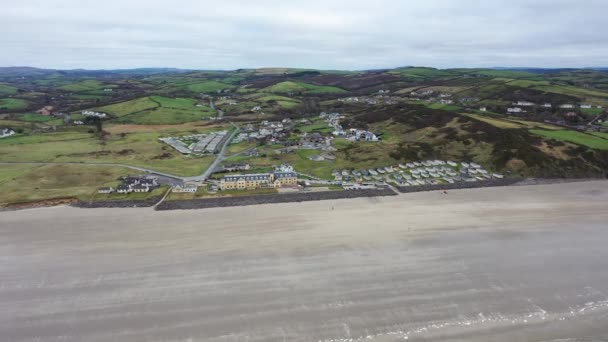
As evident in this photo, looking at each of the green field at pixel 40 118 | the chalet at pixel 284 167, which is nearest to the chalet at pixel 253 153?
the chalet at pixel 284 167

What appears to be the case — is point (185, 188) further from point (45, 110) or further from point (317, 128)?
point (45, 110)

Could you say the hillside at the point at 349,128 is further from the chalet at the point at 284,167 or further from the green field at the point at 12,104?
the chalet at the point at 284,167

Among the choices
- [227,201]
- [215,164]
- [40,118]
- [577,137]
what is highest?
[40,118]

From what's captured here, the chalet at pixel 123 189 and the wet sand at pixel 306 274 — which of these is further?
the chalet at pixel 123 189

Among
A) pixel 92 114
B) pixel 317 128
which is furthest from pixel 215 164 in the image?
pixel 92 114

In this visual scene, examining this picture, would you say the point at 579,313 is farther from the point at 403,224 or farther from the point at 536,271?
the point at 403,224

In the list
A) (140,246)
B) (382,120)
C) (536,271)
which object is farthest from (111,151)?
(536,271)
